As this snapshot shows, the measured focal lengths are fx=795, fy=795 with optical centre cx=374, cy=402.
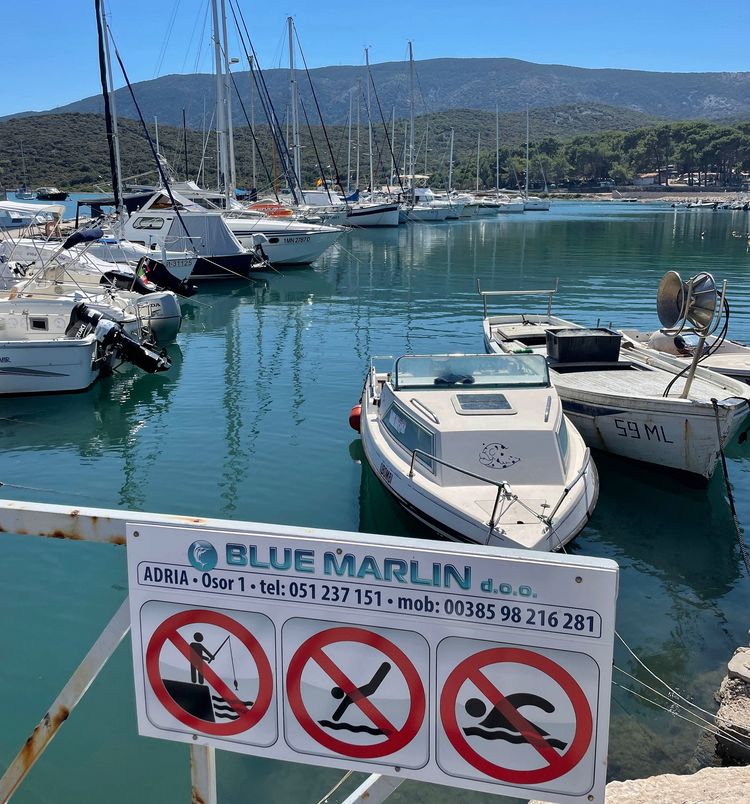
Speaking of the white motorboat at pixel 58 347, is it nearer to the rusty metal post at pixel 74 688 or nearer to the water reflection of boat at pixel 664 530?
the water reflection of boat at pixel 664 530

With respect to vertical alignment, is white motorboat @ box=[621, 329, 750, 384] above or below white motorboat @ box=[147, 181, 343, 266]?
below

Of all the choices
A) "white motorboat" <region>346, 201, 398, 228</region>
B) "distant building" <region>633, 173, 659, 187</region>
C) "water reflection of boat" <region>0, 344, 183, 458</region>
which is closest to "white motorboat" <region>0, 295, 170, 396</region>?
"water reflection of boat" <region>0, 344, 183, 458</region>

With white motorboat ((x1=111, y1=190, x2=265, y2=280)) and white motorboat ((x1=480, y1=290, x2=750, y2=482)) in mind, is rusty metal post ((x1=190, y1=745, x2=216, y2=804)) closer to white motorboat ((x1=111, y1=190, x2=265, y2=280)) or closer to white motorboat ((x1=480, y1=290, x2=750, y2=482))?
white motorboat ((x1=480, y1=290, x2=750, y2=482))

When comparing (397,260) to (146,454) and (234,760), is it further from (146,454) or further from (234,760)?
(234,760)

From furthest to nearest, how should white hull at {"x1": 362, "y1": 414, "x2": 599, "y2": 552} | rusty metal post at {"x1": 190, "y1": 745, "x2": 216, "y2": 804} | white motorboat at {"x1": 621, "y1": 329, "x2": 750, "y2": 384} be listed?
white motorboat at {"x1": 621, "y1": 329, "x2": 750, "y2": 384} < white hull at {"x1": 362, "y1": 414, "x2": 599, "y2": 552} < rusty metal post at {"x1": 190, "y1": 745, "x2": 216, "y2": 804}

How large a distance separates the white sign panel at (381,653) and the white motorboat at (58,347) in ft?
Answer: 52.8

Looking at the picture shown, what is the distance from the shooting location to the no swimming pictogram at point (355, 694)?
247cm

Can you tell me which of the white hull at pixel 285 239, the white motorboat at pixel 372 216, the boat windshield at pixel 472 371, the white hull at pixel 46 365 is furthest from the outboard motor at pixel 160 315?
the white motorboat at pixel 372 216

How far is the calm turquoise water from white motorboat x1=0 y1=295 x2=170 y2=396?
56 cm

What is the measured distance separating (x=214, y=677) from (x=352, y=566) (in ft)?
2.09

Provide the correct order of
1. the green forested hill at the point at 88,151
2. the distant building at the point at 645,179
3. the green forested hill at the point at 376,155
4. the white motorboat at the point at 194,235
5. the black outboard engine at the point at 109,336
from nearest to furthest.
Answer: the black outboard engine at the point at 109,336, the white motorboat at the point at 194,235, the green forested hill at the point at 88,151, the green forested hill at the point at 376,155, the distant building at the point at 645,179

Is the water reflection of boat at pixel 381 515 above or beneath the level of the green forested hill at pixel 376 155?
beneath

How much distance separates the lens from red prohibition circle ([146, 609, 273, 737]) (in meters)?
2.56

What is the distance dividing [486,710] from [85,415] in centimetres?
1583
